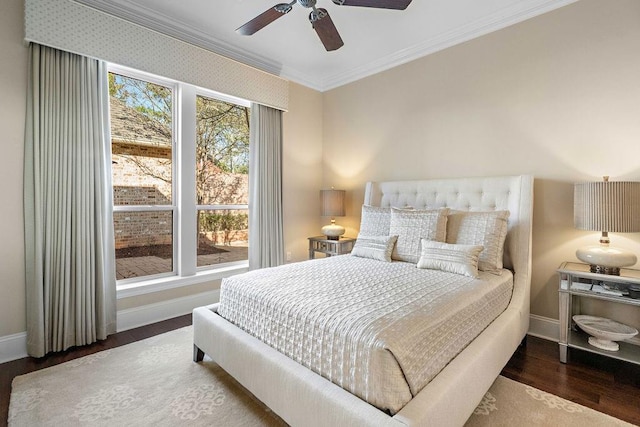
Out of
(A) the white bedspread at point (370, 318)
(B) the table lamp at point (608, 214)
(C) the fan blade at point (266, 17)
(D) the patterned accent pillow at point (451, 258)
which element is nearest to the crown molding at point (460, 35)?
(B) the table lamp at point (608, 214)

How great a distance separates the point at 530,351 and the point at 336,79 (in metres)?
3.93

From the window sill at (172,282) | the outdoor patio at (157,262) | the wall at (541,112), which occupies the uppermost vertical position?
the wall at (541,112)

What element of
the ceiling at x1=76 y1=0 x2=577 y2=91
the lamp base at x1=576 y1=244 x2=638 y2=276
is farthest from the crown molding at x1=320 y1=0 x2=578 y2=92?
the lamp base at x1=576 y1=244 x2=638 y2=276

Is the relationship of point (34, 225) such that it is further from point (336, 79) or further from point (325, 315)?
point (336, 79)

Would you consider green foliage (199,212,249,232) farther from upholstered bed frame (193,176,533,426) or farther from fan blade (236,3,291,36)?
fan blade (236,3,291,36)

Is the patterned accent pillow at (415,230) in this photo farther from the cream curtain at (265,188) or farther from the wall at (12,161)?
the wall at (12,161)

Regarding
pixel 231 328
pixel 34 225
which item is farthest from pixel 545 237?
pixel 34 225

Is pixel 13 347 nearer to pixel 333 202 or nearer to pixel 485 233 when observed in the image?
pixel 333 202

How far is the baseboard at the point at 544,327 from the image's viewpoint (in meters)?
2.69

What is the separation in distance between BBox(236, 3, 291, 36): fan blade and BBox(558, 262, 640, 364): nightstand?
2.81 metres

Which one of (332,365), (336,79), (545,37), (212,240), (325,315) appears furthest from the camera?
(336,79)

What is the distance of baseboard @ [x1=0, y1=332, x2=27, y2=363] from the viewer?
231cm

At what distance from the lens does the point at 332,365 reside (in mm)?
1419

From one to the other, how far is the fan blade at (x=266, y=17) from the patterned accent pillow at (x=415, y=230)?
2020 millimetres
